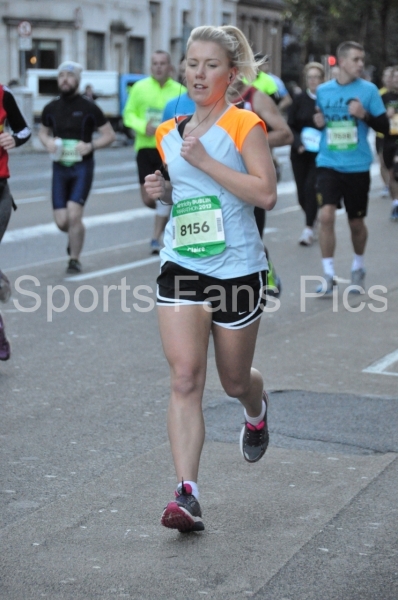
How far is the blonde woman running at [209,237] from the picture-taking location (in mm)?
4168

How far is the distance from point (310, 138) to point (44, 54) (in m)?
41.8

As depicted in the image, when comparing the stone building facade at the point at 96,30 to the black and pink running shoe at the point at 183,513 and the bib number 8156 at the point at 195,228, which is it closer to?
the bib number 8156 at the point at 195,228

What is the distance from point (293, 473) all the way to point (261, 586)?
1234 mm

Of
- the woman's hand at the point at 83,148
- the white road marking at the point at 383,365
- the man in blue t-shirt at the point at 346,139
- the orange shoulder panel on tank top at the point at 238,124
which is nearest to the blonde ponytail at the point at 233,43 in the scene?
the orange shoulder panel on tank top at the point at 238,124

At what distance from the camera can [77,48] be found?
5291 cm

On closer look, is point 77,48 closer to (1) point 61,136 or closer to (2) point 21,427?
(1) point 61,136

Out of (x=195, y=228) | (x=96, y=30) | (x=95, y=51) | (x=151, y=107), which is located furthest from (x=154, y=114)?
(x=95, y=51)

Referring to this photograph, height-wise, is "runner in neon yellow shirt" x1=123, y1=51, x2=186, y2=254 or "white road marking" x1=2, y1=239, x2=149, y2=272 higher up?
"runner in neon yellow shirt" x1=123, y1=51, x2=186, y2=254

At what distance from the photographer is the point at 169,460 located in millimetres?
5020

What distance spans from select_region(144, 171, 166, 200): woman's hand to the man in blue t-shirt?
16.8ft

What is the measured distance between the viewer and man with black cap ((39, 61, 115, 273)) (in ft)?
34.5

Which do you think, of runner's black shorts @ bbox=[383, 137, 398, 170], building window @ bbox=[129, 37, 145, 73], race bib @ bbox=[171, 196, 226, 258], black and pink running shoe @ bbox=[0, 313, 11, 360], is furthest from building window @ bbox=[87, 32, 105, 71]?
race bib @ bbox=[171, 196, 226, 258]

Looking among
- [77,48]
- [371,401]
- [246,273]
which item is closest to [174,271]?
[246,273]

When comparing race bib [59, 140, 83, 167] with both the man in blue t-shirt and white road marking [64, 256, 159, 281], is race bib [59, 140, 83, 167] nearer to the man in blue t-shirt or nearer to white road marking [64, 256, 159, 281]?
white road marking [64, 256, 159, 281]
